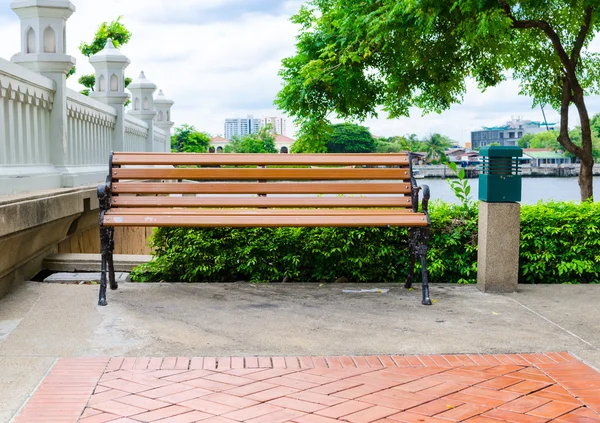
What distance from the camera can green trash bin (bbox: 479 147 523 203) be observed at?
5.91 m

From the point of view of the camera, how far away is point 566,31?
55.0ft

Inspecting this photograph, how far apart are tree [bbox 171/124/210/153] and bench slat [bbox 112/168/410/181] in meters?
61.8

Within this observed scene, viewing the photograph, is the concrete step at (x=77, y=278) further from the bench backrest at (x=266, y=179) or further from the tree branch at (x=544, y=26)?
the tree branch at (x=544, y=26)

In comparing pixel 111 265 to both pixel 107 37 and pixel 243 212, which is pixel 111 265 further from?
pixel 107 37

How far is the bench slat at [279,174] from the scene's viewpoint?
19.8 ft

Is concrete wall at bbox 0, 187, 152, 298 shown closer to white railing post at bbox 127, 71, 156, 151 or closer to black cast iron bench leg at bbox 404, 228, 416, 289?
black cast iron bench leg at bbox 404, 228, 416, 289

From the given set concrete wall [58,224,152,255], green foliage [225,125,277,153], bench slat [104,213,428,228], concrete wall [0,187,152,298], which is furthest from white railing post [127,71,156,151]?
green foliage [225,125,277,153]

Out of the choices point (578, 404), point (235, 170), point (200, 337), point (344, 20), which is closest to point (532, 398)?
point (578, 404)

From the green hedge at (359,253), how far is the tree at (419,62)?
23.2 ft

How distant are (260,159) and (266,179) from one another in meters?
0.18

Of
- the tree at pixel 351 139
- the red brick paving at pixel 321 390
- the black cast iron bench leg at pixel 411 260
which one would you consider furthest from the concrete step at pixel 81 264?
the tree at pixel 351 139

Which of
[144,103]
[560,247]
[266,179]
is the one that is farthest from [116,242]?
[144,103]

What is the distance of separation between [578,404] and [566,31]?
593 inches

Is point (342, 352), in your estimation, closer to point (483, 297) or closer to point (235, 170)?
point (483, 297)
